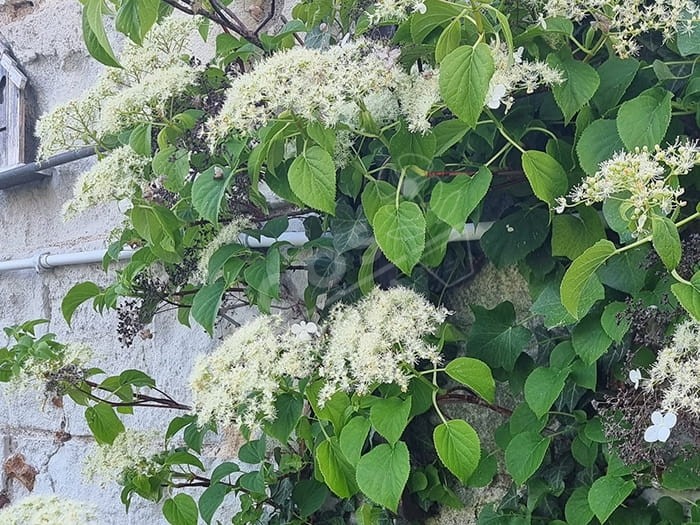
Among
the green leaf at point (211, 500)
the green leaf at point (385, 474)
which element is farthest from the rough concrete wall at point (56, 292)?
the green leaf at point (385, 474)

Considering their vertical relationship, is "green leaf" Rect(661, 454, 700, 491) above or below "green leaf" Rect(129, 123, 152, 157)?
below

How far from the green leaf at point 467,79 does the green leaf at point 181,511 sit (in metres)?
0.71

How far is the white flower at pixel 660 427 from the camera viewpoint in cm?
65

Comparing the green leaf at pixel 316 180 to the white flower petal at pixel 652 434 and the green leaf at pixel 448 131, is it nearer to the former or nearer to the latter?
the green leaf at pixel 448 131

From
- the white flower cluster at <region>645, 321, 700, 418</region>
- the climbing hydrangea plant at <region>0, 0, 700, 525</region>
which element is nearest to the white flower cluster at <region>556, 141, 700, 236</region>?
the climbing hydrangea plant at <region>0, 0, 700, 525</region>

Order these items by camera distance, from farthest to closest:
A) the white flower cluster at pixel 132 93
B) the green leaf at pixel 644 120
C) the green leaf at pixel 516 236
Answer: the white flower cluster at pixel 132 93 → the green leaf at pixel 516 236 → the green leaf at pixel 644 120

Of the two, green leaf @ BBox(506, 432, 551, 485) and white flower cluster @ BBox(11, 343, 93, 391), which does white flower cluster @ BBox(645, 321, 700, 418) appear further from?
white flower cluster @ BBox(11, 343, 93, 391)

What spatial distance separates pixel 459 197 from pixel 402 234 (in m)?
0.07

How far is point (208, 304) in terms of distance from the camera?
3.29 ft

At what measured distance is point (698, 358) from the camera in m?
0.64

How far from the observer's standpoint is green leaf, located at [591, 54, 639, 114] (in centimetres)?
78

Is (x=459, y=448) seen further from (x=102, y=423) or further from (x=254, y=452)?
(x=102, y=423)

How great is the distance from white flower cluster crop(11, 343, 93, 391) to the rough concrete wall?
0.38 m

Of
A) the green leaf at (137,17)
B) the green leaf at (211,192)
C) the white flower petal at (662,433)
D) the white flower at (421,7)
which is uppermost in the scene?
the green leaf at (137,17)
